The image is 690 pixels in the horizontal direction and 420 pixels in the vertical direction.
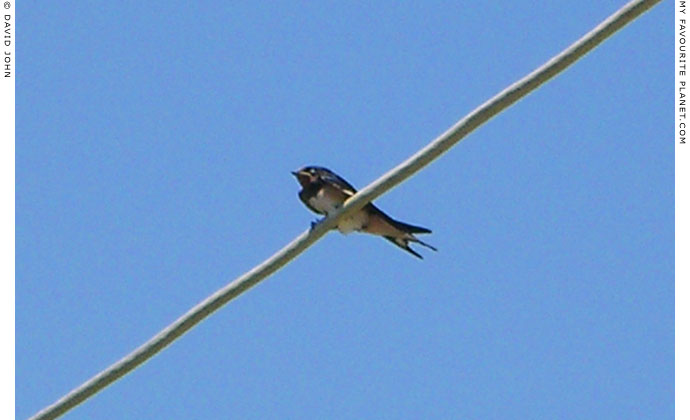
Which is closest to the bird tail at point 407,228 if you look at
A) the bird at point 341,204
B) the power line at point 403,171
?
the bird at point 341,204

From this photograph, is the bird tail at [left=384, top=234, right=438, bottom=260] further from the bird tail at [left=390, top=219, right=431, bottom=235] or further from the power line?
the power line

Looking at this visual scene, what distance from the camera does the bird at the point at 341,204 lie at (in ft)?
27.0

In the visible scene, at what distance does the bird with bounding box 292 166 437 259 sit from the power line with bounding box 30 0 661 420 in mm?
2734

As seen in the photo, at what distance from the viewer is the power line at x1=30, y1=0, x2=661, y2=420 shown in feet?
15.3

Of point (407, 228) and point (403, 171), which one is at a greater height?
point (407, 228)

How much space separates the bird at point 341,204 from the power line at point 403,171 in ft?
8.97

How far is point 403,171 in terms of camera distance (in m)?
4.96

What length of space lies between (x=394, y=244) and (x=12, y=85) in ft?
6.22

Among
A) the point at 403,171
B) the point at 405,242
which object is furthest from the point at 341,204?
the point at 403,171

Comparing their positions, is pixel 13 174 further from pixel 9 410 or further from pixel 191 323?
pixel 191 323

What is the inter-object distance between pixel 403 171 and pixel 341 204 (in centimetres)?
349

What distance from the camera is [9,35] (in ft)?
27.2

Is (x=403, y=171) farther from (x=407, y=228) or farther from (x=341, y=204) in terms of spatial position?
(x=341, y=204)
